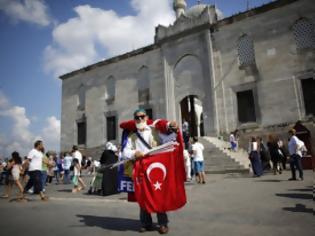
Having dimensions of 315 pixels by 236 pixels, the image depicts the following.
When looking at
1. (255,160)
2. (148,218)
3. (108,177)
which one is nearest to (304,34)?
(255,160)

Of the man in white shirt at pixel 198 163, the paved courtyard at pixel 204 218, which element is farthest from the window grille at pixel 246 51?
the paved courtyard at pixel 204 218

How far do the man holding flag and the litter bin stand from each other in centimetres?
495

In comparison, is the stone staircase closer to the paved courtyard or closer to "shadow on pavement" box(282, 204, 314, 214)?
the paved courtyard

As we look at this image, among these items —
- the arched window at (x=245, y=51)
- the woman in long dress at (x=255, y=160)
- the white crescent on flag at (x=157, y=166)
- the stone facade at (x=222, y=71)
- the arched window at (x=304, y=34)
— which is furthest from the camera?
the arched window at (x=245, y=51)

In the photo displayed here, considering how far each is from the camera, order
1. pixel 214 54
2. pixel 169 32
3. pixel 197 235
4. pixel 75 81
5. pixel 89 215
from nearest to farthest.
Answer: pixel 197 235 < pixel 89 215 < pixel 214 54 < pixel 169 32 < pixel 75 81

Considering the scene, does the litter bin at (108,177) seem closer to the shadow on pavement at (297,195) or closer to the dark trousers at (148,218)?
the dark trousers at (148,218)

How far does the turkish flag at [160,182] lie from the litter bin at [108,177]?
517 cm

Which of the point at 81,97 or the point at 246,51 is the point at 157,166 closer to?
the point at 246,51

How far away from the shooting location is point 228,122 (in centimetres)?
1927

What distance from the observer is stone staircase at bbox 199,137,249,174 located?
13927 millimetres

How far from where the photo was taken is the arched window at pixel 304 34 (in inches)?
673

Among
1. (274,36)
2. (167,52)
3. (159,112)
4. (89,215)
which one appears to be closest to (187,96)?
(159,112)

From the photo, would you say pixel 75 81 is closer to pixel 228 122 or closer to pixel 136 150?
pixel 228 122

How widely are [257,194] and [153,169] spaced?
4.11 metres
